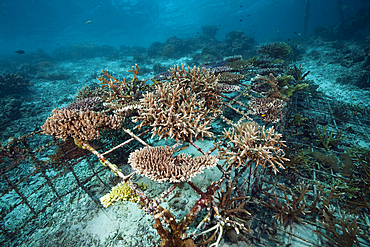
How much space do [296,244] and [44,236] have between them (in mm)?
5438

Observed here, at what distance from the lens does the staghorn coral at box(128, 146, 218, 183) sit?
2365 millimetres

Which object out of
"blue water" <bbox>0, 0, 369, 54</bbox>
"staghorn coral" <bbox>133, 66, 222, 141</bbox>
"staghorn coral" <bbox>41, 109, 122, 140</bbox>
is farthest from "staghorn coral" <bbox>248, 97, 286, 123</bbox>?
"blue water" <bbox>0, 0, 369, 54</bbox>

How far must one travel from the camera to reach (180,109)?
10.8 feet

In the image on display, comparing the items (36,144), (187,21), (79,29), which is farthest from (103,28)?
(36,144)

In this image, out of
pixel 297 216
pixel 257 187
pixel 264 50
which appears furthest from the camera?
pixel 264 50

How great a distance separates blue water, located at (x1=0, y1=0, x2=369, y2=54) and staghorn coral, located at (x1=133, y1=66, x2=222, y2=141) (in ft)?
164

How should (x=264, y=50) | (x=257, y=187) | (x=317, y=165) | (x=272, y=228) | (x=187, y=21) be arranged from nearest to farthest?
1. (x=272, y=228)
2. (x=257, y=187)
3. (x=317, y=165)
4. (x=264, y=50)
5. (x=187, y=21)

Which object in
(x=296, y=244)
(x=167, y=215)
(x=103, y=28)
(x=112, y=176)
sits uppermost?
(x=103, y=28)

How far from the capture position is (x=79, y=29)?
225ft

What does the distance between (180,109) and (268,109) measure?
2.73m

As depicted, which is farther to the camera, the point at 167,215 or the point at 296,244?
the point at 296,244

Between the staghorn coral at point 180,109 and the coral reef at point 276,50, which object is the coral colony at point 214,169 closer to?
the staghorn coral at point 180,109

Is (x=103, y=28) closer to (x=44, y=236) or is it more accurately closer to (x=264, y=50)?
(x=264, y=50)

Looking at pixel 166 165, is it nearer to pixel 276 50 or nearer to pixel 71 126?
pixel 71 126
